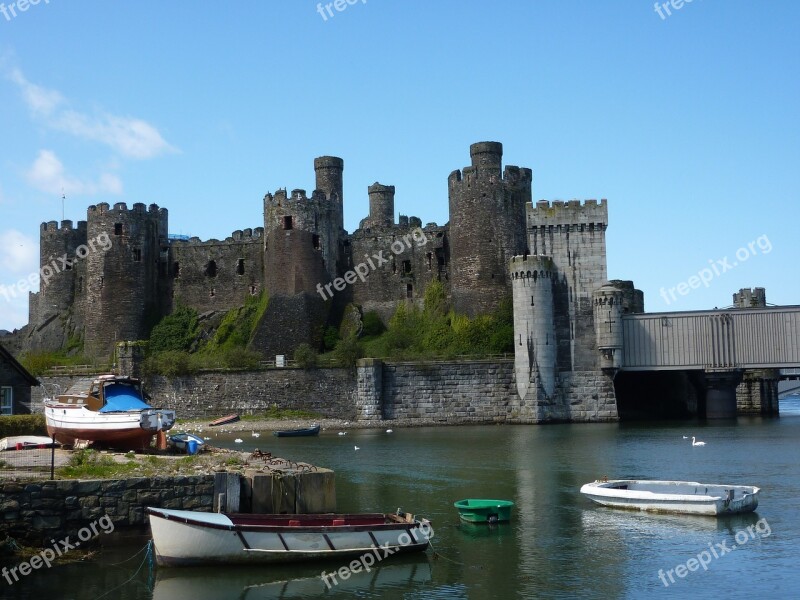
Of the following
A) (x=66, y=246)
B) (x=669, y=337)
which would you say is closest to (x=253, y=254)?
(x=66, y=246)

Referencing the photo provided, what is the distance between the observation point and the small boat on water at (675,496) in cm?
2508

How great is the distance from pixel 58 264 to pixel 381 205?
78.0ft

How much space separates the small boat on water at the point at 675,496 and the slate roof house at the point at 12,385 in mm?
17258

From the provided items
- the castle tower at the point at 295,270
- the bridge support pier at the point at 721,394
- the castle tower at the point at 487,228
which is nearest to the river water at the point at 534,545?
the bridge support pier at the point at 721,394

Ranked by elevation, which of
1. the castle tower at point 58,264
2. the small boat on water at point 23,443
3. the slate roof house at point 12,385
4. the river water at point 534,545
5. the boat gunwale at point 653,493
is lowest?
the river water at point 534,545

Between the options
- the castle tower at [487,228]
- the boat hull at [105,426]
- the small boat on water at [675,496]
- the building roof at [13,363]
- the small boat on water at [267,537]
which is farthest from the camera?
the castle tower at [487,228]

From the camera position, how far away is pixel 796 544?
21.5m

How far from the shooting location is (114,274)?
220 ft

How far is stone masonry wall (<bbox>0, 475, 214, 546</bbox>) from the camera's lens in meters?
19.5

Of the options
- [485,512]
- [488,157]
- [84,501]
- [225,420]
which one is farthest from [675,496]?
[488,157]

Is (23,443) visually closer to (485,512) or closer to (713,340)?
(485,512)

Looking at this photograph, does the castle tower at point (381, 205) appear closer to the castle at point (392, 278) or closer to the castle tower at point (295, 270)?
the castle at point (392, 278)

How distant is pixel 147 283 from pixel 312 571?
52160 mm

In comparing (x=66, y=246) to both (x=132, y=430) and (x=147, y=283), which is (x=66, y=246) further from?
(x=132, y=430)
